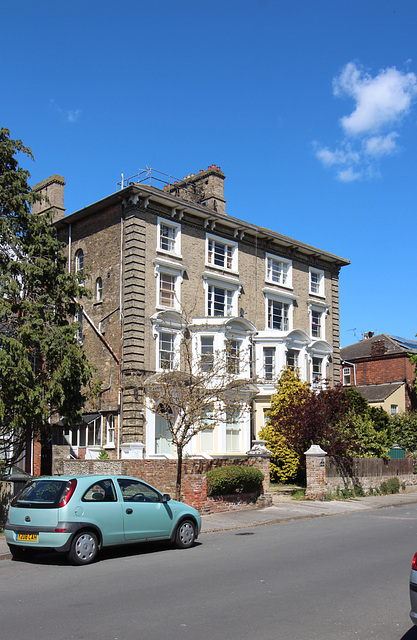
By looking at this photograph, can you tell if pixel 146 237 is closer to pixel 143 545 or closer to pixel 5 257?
pixel 5 257

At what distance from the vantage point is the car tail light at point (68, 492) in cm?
1082

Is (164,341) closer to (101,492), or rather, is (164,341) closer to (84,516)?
(101,492)

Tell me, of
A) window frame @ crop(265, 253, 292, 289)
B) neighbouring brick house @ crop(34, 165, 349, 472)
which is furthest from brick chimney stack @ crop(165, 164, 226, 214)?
window frame @ crop(265, 253, 292, 289)

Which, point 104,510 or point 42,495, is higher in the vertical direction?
point 42,495

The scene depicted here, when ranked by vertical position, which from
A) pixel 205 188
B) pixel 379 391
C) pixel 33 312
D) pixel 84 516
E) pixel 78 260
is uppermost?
pixel 205 188

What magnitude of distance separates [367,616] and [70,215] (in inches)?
1068

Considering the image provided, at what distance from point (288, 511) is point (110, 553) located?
8.55m

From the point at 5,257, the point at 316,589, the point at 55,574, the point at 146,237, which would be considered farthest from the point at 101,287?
the point at 316,589

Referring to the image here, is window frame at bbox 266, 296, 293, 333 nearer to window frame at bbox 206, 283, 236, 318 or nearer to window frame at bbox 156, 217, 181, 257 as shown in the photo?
window frame at bbox 206, 283, 236, 318

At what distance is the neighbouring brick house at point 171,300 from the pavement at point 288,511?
5.75 meters

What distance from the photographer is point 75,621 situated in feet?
23.3

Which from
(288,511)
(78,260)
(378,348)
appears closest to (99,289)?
(78,260)

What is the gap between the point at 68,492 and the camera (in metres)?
11.0

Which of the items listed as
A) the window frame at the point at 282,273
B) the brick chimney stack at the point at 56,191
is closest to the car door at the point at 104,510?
the brick chimney stack at the point at 56,191
